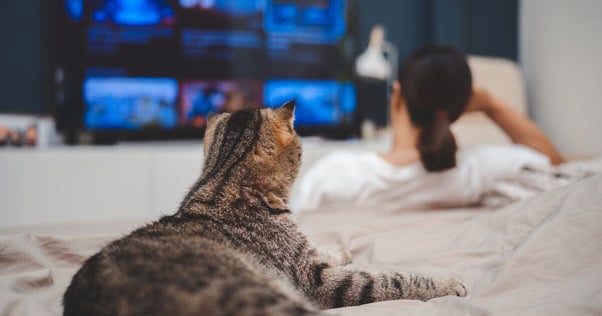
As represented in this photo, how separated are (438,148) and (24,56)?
8.63 feet

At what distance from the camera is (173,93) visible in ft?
9.92

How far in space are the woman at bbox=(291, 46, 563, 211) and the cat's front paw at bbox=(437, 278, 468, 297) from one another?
74cm

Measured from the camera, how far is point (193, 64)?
3.04 m

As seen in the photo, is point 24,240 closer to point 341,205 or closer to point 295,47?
point 341,205

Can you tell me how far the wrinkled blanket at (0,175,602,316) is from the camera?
68 centimetres

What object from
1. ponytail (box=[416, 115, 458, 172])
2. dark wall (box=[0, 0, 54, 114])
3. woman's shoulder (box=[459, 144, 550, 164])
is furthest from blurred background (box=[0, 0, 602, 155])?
ponytail (box=[416, 115, 458, 172])

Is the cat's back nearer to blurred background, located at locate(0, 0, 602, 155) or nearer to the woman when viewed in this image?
the woman

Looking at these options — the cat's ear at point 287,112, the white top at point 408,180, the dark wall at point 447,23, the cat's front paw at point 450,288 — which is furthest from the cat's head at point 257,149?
the dark wall at point 447,23

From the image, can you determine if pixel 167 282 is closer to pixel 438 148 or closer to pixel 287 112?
pixel 287 112

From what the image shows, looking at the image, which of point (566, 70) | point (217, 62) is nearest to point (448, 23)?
point (566, 70)

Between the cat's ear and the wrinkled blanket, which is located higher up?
the cat's ear

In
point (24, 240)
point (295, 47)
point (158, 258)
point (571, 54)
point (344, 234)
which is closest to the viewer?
point (158, 258)

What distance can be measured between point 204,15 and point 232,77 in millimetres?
431

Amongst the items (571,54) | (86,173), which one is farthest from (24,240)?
(571,54)
